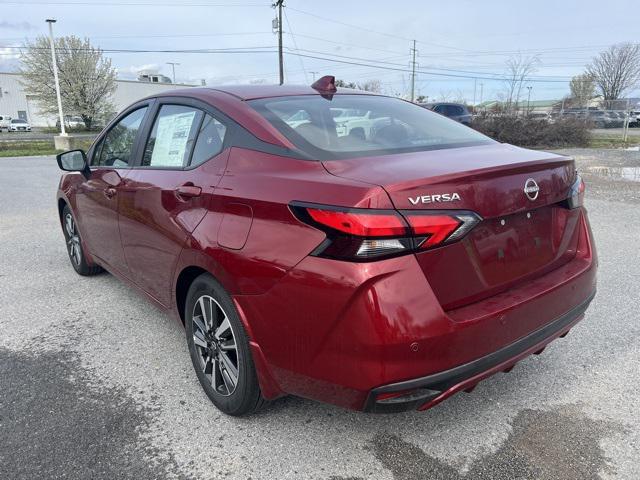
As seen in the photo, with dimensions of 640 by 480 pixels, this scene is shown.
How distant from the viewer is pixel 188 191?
2697 millimetres

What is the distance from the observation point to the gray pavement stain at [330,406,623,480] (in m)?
2.19

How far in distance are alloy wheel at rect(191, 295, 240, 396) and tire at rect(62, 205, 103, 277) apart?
251 centimetres

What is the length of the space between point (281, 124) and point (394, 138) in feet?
1.98

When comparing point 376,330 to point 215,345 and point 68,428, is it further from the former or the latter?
point 68,428

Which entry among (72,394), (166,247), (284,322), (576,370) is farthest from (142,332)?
(576,370)

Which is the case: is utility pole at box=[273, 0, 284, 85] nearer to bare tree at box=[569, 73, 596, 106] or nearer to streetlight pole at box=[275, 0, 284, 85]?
streetlight pole at box=[275, 0, 284, 85]

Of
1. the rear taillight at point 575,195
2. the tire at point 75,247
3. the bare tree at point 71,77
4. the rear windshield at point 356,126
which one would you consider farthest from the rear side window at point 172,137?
the bare tree at point 71,77

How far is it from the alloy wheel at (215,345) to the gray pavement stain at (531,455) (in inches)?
28.9

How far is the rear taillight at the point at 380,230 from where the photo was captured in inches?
72.7

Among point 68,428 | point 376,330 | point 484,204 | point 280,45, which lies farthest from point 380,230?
point 280,45

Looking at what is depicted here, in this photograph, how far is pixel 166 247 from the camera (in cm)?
292

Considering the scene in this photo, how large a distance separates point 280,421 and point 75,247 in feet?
10.9

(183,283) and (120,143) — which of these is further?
(120,143)

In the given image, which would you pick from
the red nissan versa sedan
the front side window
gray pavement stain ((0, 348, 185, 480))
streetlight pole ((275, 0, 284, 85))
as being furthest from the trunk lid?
streetlight pole ((275, 0, 284, 85))
